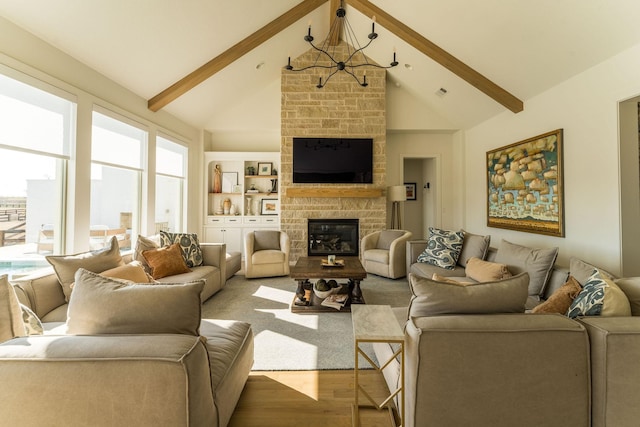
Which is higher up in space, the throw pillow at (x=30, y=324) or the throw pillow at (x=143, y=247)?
Answer: the throw pillow at (x=143, y=247)

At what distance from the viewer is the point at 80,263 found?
2.12 meters

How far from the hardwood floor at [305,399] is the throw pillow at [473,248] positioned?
6.60 ft

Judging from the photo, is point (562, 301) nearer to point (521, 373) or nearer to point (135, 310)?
point (521, 373)

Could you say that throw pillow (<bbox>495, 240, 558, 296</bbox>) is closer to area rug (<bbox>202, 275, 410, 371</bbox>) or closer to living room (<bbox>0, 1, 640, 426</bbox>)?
living room (<bbox>0, 1, 640, 426</bbox>)

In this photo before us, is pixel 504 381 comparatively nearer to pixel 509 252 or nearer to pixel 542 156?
pixel 509 252

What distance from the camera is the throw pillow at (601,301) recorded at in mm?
1308

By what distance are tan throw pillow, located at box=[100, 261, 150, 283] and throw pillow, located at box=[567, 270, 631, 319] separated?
2863 mm

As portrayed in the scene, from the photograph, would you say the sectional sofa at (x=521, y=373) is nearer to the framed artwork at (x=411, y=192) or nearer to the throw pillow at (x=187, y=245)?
the throw pillow at (x=187, y=245)

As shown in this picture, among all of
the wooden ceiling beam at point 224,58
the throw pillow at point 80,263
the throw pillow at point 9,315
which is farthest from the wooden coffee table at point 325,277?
the wooden ceiling beam at point 224,58

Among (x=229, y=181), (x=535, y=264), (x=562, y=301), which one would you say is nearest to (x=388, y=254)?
(x=535, y=264)

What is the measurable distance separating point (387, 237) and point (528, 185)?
2.07 metres

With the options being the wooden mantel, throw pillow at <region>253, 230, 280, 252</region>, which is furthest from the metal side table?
the wooden mantel

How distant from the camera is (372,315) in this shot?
1.44 meters

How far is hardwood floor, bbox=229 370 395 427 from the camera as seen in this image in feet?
4.91
